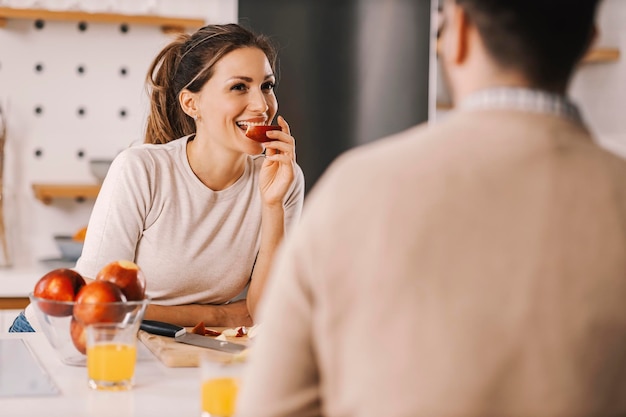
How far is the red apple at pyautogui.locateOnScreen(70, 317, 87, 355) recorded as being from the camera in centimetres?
171

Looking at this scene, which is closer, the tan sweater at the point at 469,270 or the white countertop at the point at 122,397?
the tan sweater at the point at 469,270

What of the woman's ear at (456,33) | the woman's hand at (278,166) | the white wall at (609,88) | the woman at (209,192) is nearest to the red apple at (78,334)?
the woman at (209,192)

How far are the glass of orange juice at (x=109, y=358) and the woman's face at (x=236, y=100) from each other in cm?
104

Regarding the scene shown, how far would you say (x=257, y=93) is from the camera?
2.59 m

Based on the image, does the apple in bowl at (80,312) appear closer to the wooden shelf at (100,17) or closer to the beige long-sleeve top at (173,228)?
the beige long-sleeve top at (173,228)

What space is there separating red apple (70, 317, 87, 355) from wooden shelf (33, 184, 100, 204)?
7.24ft

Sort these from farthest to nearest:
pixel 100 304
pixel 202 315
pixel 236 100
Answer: pixel 236 100 → pixel 202 315 → pixel 100 304

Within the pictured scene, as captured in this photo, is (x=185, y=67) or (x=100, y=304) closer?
(x=100, y=304)

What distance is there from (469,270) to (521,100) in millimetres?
173

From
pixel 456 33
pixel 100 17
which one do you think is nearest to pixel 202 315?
pixel 456 33

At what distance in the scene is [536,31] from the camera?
0.86 m

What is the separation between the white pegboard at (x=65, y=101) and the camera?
3996 mm

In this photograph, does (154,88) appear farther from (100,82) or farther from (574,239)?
(574,239)

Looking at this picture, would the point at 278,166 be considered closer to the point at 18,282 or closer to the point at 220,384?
the point at 220,384
